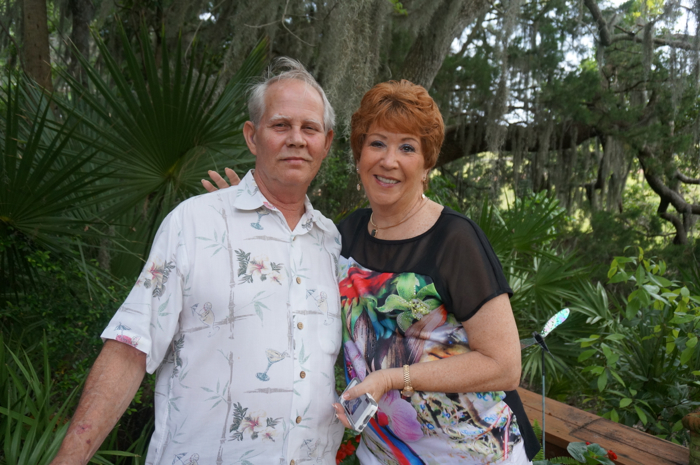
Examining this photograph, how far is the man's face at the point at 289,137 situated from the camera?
1.81 meters

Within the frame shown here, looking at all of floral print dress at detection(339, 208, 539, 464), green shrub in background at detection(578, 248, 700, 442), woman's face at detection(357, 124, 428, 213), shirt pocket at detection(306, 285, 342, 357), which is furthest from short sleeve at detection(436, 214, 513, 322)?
green shrub in background at detection(578, 248, 700, 442)

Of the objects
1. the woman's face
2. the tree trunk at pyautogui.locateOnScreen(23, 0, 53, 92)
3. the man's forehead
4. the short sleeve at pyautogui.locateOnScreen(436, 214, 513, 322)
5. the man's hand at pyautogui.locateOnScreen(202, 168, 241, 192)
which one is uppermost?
the tree trunk at pyautogui.locateOnScreen(23, 0, 53, 92)

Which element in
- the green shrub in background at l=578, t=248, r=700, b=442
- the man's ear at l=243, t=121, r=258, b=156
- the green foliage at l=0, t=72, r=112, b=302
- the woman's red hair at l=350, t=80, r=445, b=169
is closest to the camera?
the woman's red hair at l=350, t=80, r=445, b=169

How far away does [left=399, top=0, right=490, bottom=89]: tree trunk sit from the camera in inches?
203

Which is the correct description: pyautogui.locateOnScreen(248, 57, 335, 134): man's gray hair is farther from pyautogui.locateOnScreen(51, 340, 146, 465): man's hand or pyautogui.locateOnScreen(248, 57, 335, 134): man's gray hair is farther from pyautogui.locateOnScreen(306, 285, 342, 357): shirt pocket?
pyautogui.locateOnScreen(51, 340, 146, 465): man's hand

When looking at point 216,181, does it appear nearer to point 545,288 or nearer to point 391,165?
point 391,165

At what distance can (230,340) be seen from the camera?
1577mm

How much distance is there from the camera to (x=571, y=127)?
7.71 m

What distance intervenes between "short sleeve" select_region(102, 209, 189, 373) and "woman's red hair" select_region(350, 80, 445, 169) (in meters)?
0.74

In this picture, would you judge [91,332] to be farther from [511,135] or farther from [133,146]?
[511,135]

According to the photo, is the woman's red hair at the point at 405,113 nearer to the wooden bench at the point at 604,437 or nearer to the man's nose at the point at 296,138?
the man's nose at the point at 296,138

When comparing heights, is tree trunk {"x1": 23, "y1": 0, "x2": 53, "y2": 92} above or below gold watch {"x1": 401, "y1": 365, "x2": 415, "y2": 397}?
above

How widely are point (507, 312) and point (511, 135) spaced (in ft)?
22.9

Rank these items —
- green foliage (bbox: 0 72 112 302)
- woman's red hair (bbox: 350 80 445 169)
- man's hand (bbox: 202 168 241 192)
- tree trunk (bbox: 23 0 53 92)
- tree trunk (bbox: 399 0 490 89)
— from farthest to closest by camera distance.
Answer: tree trunk (bbox: 399 0 490 89) → tree trunk (bbox: 23 0 53 92) → green foliage (bbox: 0 72 112 302) → man's hand (bbox: 202 168 241 192) → woman's red hair (bbox: 350 80 445 169)
